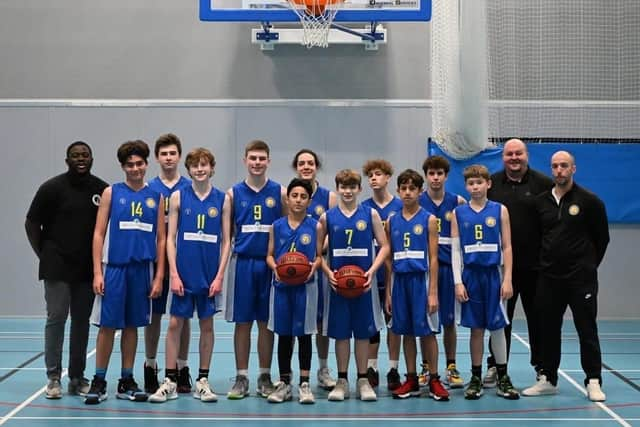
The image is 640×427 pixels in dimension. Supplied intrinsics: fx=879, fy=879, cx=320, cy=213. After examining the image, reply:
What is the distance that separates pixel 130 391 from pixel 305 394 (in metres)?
1.31

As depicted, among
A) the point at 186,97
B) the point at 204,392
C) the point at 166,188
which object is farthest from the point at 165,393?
the point at 186,97

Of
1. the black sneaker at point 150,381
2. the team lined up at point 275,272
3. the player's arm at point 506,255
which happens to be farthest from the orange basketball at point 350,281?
the black sneaker at point 150,381

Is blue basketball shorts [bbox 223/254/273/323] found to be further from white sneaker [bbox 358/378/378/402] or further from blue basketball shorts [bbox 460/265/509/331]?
blue basketball shorts [bbox 460/265/509/331]

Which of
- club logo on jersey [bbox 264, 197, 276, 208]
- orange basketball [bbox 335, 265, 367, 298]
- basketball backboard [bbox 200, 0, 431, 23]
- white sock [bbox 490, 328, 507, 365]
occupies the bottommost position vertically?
white sock [bbox 490, 328, 507, 365]

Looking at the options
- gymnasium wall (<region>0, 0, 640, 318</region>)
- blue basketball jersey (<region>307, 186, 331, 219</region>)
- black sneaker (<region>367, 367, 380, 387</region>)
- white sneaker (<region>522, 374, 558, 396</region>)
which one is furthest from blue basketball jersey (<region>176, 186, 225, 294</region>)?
gymnasium wall (<region>0, 0, 640, 318</region>)

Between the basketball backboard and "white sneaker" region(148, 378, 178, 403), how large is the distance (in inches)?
184

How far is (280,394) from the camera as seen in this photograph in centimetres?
648

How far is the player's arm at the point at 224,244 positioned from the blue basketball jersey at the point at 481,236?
175 centimetres

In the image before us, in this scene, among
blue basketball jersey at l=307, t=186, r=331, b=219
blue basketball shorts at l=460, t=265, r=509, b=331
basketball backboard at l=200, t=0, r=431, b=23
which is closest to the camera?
blue basketball shorts at l=460, t=265, r=509, b=331

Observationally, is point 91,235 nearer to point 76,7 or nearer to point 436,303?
point 436,303

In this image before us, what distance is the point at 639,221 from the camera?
38.0ft

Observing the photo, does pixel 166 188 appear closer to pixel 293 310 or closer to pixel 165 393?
pixel 293 310

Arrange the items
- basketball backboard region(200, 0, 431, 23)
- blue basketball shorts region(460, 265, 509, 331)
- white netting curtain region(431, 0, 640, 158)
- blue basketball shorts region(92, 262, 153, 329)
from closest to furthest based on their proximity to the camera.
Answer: blue basketball shorts region(92, 262, 153, 329) → blue basketball shorts region(460, 265, 509, 331) → basketball backboard region(200, 0, 431, 23) → white netting curtain region(431, 0, 640, 158)

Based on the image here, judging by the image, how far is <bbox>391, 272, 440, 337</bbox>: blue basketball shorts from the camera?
652 cm
